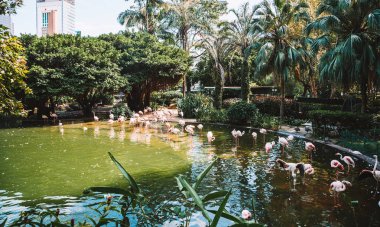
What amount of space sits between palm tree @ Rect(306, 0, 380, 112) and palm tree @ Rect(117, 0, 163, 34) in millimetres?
23652

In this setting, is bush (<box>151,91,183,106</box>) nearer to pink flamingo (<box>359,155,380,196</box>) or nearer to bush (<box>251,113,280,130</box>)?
bush (<box>251,113,280,130</box>)

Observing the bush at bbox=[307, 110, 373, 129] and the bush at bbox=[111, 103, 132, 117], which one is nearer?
the bush at bbox=[307, 110, 373, 129]

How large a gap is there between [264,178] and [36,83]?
17438mm

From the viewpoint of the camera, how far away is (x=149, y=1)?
35.5 meters

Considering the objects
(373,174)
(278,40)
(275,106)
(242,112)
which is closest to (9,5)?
(373,174)

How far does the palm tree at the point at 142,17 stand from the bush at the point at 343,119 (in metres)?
26.1

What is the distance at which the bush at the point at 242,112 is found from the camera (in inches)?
747

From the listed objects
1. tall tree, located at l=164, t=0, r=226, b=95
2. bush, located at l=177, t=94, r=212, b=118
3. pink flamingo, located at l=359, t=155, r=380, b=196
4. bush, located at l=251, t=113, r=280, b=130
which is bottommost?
pink flamingo, located at l=359, t=155, r=380, b=196

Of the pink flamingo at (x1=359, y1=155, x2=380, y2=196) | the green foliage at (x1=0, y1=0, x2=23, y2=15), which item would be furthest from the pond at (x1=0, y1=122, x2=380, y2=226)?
the green foliage at (x1=0, y1=0, x2=23, y2=15)

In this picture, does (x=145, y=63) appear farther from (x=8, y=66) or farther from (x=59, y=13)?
(x=59, y=13)

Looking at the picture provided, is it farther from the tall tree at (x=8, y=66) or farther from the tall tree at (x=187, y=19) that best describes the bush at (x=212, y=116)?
the tall tree at (x=8, y=66)

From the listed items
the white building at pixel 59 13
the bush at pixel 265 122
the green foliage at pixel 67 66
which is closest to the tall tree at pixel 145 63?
the green foliage at pixel 67 66

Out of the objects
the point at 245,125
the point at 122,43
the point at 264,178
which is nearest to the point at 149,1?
the point at 122,43

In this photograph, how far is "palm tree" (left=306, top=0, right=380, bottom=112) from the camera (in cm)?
1495
